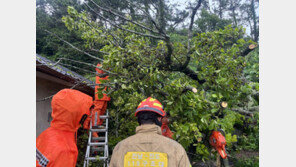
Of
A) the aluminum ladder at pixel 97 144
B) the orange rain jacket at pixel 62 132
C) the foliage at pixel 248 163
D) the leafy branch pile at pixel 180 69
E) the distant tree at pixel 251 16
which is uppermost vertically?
the distant tree at pixel 251 16

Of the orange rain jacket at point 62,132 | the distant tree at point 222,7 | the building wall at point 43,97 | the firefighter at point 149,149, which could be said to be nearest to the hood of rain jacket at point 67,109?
the orange rain jacket at point 62,132

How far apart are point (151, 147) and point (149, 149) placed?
26 millimetres

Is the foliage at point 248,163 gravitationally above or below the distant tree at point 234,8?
below

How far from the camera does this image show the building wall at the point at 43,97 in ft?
15.1

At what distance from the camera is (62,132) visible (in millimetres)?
3395

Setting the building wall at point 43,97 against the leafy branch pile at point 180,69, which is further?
the building wall at point 43,97

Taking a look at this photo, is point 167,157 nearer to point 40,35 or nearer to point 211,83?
point 211,83

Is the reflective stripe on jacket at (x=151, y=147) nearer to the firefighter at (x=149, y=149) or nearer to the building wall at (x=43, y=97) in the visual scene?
the firefighter at (x=149, y=149)

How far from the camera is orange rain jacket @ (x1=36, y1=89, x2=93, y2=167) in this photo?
2.97 meters

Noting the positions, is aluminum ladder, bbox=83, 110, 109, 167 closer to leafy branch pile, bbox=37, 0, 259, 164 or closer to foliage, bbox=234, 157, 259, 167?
leafy branch pile, bbox=37, 0, 259, 164

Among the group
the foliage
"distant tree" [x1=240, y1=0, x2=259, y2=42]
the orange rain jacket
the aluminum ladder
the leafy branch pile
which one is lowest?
the foliage

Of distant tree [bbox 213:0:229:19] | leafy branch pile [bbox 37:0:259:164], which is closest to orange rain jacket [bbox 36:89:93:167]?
leafy branch pile [bbox 37:0:259:164]

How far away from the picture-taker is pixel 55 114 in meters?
3.42

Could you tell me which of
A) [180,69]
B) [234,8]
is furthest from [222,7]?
[180,69]
